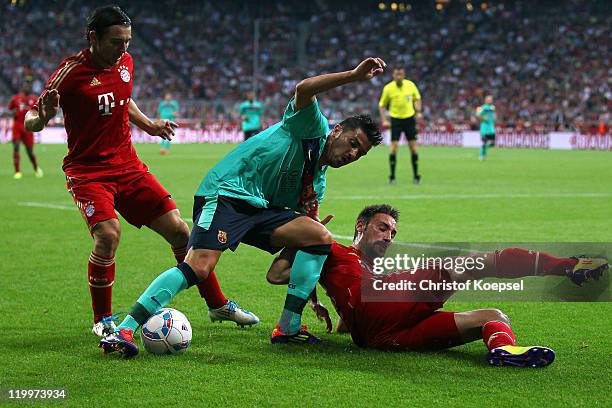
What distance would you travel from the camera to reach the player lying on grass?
5.43m

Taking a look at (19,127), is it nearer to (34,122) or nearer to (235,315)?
(34,122)

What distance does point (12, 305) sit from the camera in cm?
743

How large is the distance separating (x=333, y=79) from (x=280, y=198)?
99 cm

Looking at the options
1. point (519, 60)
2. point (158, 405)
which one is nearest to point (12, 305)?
point (158, 405)

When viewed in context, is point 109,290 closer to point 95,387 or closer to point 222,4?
point 95,387

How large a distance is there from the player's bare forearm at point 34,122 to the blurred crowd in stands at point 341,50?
38.8 meters

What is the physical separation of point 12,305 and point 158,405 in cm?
322

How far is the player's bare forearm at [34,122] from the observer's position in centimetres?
621

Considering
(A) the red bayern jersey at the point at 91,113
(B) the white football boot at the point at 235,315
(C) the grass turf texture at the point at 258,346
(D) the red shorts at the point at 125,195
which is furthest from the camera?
(B) the white football boot at the point at 235,315

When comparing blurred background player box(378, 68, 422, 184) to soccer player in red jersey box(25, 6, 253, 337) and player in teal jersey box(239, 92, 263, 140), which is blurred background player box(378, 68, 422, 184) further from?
soccer player in red jersey box(25, 6, 253, 337)

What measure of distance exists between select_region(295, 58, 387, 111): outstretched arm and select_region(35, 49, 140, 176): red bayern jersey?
1508mm

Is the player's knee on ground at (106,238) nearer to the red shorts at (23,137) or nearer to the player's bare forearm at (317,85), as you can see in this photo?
the player's bare forearm at (317,85)

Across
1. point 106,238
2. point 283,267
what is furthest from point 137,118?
point 283,267

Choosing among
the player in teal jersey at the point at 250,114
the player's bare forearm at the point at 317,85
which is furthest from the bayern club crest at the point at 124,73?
the player in teal jersey at the point at 250,114
